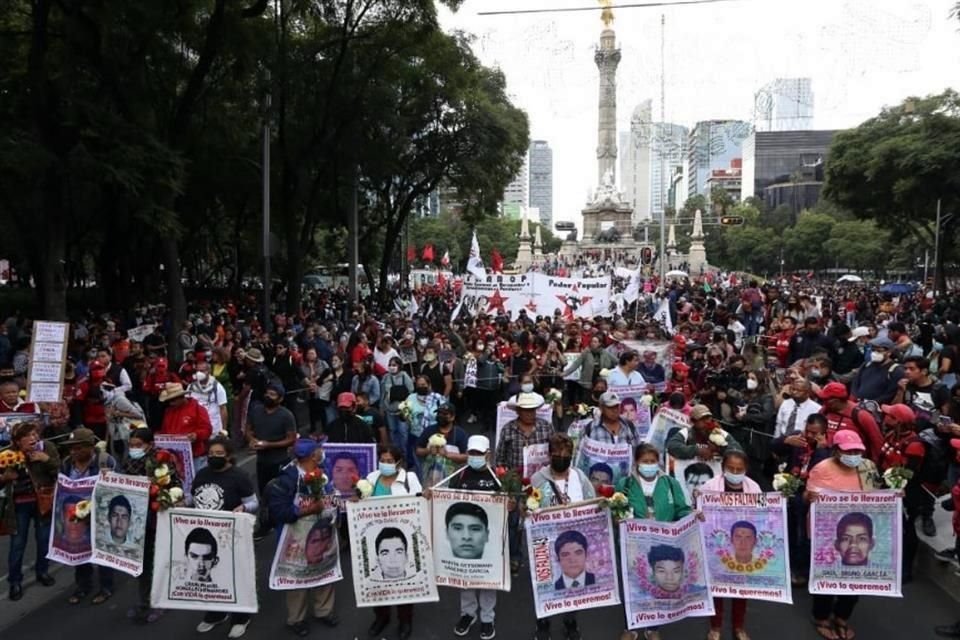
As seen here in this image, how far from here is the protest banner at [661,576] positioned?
5527mm

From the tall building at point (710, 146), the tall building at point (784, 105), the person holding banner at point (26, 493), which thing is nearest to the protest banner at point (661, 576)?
the person holding banner at point (26, 493)

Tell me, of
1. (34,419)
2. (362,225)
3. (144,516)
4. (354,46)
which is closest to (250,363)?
(34,419)

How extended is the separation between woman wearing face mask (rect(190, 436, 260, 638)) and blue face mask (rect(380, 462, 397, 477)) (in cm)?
110

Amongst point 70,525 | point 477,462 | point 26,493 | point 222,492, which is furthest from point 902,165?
point 26,493

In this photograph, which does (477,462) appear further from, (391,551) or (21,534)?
(21,534)

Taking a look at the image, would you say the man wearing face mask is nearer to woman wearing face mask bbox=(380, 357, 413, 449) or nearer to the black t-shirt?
the black t-shirt

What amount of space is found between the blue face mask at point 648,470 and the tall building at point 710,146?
300 ft

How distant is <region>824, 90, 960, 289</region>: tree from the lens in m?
29.1

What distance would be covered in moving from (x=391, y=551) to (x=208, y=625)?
173 cm

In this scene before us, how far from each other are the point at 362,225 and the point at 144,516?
32353 mm

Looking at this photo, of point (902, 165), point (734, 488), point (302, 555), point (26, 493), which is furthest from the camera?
point (902, 165)

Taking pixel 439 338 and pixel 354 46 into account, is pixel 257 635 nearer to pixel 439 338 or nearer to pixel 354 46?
pixel 439 338

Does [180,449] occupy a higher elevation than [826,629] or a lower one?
higher

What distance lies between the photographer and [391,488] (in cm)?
608
